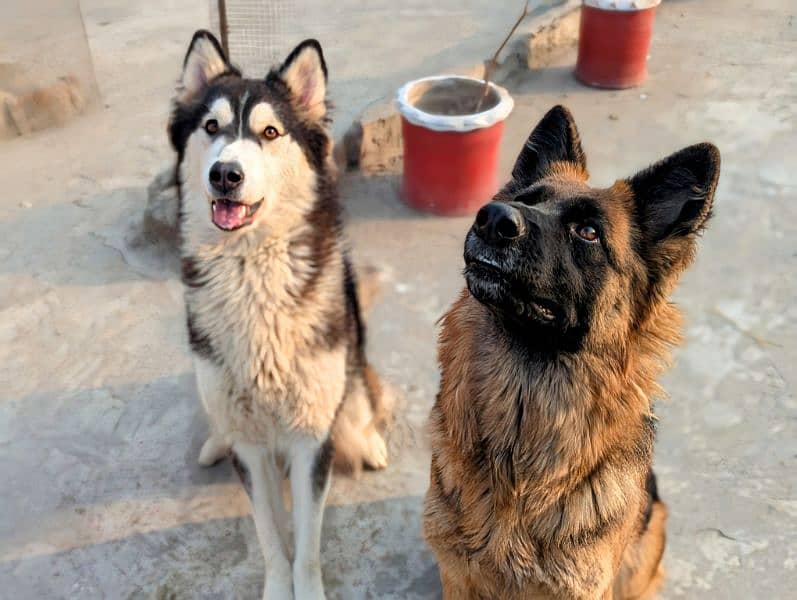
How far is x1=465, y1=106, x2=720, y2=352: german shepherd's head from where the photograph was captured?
194 cm

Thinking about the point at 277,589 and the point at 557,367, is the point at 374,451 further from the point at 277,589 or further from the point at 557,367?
the point at 557,367

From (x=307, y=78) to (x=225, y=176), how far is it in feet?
2.30

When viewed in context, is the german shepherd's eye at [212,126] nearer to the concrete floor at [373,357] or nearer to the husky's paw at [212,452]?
the husky's paw at [212,452]

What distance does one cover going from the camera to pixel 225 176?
2.69 meters

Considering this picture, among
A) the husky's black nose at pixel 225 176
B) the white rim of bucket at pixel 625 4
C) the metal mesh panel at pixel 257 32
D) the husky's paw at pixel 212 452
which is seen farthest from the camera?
the white rim of bucket at pixel 625 4

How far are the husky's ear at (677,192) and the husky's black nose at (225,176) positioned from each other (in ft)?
4.54

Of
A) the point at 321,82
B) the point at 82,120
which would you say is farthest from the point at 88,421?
the point at 82,120

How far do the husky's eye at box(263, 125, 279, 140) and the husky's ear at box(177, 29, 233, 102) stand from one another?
41cm

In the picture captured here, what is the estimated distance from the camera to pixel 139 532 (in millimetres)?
3354

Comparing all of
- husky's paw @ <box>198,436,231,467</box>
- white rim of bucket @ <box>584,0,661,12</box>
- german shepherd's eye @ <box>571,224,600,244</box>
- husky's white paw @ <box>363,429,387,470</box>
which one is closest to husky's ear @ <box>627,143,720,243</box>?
german shepherd's eye @ <box>571,224,600,244</box>

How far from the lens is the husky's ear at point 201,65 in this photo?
3.08 m

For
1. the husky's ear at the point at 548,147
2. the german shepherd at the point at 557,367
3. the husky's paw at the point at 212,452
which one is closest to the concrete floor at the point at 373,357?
the husky's paw at the point at 212,452

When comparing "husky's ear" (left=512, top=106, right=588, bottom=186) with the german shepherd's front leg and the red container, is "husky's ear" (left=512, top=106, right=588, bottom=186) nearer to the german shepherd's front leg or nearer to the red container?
the german shepherd's front leg

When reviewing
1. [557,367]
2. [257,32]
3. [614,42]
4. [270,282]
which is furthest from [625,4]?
[557,367]
